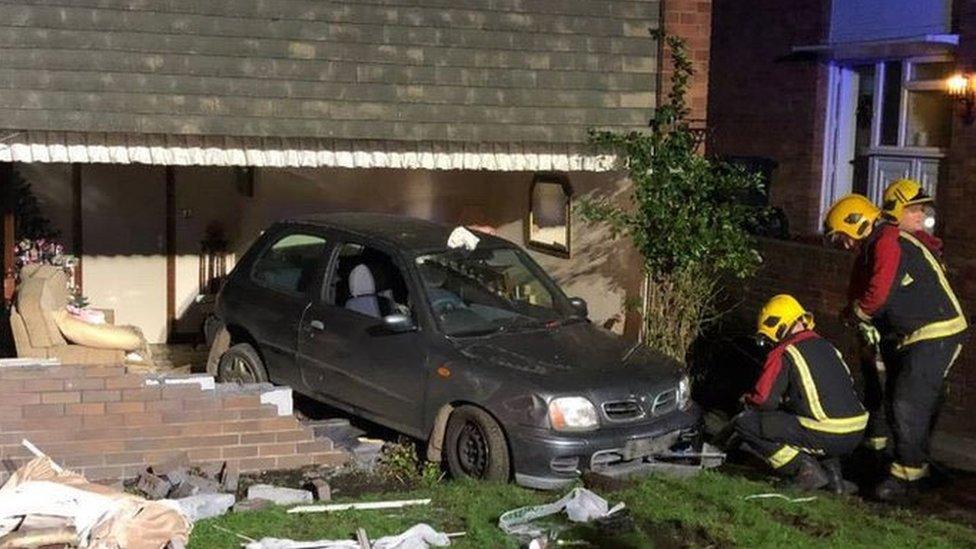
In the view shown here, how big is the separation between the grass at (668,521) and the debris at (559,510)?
0.29 feet

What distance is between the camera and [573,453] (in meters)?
7.23

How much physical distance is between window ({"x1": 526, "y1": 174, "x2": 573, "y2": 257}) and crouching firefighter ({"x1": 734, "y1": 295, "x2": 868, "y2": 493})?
14.0ft

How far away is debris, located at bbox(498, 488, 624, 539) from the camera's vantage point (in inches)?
250

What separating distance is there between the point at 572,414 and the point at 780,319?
1.40 metres

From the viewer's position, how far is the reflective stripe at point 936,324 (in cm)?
757

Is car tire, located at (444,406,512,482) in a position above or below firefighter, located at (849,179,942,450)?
below

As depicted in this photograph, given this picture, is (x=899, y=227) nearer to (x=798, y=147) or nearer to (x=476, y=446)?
(x=476, y=446)

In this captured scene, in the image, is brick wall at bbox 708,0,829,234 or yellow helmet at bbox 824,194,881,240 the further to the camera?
brick wall at bbox 708,0,829,234

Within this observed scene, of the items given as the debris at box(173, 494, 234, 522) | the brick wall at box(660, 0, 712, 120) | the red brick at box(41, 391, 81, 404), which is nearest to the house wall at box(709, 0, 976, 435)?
the brick wall at box(660, 0, 712, 120)

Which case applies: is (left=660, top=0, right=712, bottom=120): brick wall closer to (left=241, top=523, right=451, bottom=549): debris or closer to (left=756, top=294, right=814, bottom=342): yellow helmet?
(left=756, top=294, right=814, bottom=342): yellow helmet

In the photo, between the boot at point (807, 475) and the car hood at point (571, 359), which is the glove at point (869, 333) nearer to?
the boot at point (807, 475)

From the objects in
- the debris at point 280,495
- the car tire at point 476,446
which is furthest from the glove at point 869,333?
the debris at point 280,495

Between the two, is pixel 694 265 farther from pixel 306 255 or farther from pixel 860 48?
pixel 860 48

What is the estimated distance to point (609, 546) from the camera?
620 cm
